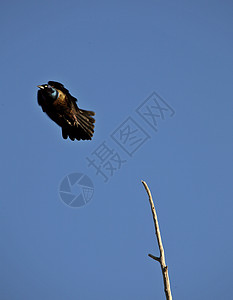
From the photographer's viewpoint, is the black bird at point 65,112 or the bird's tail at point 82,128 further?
the bird's tail at point 82,128

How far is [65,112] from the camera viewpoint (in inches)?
287

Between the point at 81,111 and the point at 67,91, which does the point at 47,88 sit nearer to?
the point at 67,91

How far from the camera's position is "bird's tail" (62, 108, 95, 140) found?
7629mm

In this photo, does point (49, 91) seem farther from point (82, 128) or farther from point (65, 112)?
point (82, 128)

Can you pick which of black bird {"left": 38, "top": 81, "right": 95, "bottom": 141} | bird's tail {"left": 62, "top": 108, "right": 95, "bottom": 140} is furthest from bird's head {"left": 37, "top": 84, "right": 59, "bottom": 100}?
bird's tail {"left": 62, "top": 108, "right": 95, "bottom": 140}

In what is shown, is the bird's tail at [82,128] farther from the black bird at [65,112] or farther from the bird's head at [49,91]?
the bird's head at [49,91]

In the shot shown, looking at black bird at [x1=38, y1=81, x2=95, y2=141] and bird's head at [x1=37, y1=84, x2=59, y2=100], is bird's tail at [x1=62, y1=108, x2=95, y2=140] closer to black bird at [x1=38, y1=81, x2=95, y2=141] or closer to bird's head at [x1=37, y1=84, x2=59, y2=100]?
black bird at [x1=38, y1=81, x2=95, y2=141]

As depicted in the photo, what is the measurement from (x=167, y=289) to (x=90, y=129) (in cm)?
359

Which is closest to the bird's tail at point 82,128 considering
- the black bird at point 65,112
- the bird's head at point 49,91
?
the black bird at point 65,112

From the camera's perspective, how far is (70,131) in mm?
7715

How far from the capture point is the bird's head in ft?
22.8

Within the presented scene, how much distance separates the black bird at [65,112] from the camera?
7047 millimetres

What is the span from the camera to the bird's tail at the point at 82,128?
763cm

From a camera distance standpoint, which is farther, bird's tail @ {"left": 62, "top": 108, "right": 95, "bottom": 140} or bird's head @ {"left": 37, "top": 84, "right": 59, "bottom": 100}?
bird's tail @ {"left": 62, "top": 108, "right": 95, "bottom": 140}
